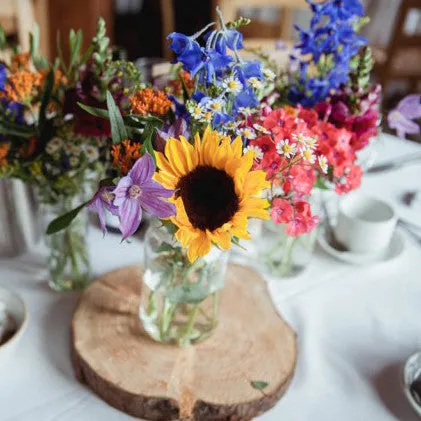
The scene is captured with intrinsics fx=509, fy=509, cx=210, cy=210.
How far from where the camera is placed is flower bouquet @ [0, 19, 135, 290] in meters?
0.63

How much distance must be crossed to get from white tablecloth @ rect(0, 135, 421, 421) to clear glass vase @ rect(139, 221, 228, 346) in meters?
0.12

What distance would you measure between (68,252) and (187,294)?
21 cm

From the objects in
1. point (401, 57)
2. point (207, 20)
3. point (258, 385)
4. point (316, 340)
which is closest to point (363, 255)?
point (316, 340)

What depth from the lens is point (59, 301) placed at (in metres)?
0.77

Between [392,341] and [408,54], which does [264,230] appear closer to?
[392,341]

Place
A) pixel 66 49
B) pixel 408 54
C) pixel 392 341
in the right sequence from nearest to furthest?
pixel 392 341 < pixel 66 49 < pixel 408 54

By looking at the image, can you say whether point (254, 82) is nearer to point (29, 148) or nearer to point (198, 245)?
point (198, 245)

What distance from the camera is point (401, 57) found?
9.12 feet

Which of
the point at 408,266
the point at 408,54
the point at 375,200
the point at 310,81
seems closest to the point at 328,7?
the point at 310,81

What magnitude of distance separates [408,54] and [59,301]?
262cm

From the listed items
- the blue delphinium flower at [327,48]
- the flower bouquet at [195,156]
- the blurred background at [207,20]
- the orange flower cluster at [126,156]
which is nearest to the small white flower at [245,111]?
the flower bouquet at [195,156]

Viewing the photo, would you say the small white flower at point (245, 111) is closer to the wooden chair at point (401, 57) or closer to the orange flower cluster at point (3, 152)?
the orange flower cluster at point (3, 152)

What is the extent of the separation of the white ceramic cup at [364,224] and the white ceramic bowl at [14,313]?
0.53 m

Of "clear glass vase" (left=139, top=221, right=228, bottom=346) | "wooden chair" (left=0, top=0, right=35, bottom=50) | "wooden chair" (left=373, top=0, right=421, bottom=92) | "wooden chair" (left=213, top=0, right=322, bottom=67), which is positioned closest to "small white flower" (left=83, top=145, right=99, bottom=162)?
"clear glass vase" (left=139, top=221, right=228, bottom=346)
